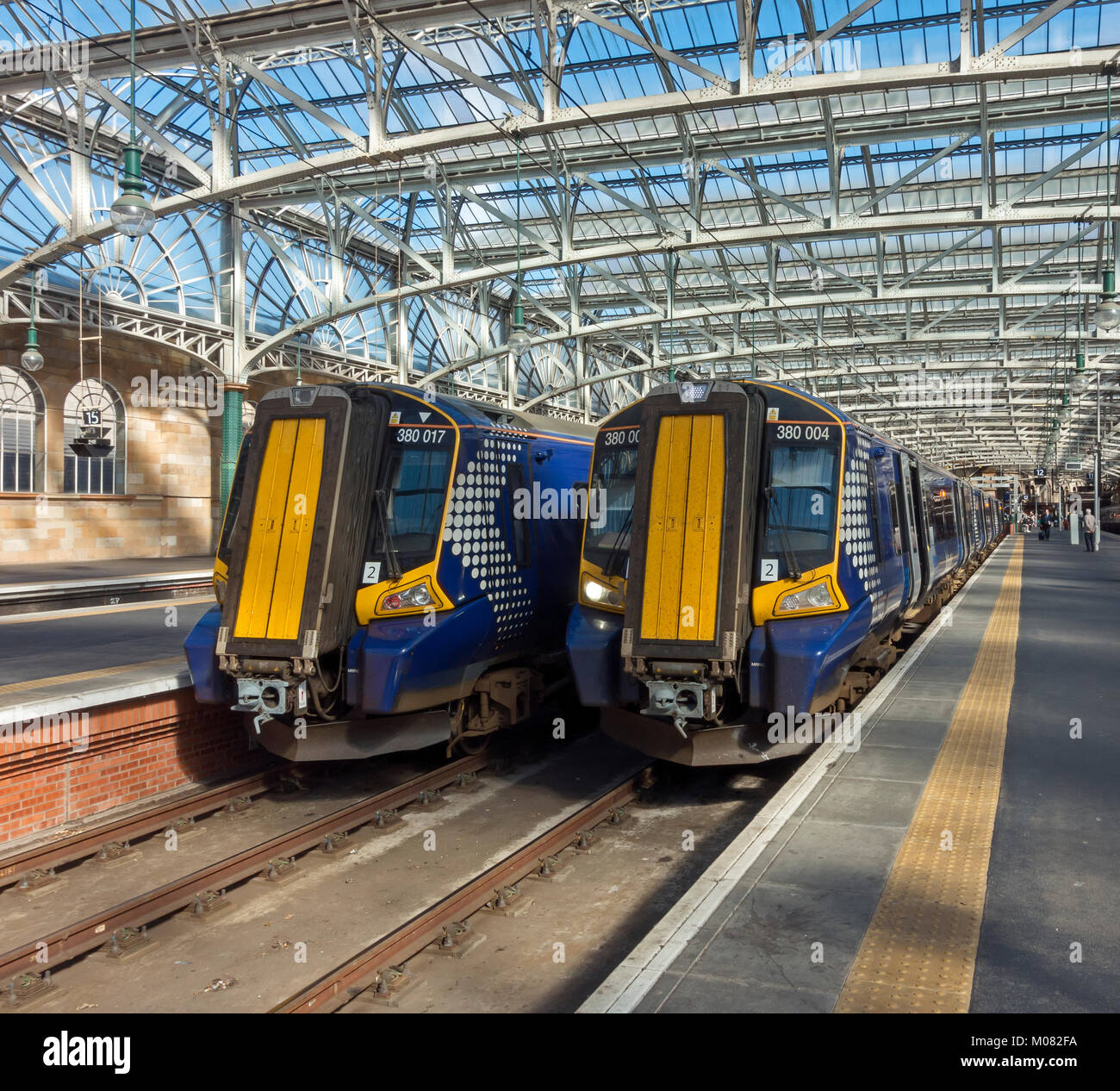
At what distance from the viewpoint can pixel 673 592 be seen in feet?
23.4

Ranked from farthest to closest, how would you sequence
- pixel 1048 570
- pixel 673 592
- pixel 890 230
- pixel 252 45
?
pixel 1048 570
pixel 890 230
pixel 252 45
pixel 673 592

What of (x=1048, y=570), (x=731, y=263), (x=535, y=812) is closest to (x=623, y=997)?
(x=535, y=812)

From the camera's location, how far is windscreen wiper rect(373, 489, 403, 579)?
7695 mm

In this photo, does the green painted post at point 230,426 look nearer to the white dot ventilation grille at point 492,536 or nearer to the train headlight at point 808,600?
the white dot ventilation grille at point 492,536

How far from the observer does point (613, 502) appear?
8070 millimetres

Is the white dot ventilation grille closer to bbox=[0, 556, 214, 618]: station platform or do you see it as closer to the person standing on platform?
bbox=[0, 556, 214, 618]: station platform

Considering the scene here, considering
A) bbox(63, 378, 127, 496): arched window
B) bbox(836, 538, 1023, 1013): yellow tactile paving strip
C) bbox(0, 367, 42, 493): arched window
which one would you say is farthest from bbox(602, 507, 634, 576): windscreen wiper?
bbox(63, 378, 127, 496): arched window

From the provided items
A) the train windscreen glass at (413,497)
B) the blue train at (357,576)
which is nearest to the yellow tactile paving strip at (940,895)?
the blue train at (357,576)

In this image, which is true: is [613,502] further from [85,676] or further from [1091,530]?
[1091,530]

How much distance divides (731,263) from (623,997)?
32.2 meters

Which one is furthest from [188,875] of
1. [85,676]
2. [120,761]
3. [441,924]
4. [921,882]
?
[921,882]

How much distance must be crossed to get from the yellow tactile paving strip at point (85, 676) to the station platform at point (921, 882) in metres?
6.12

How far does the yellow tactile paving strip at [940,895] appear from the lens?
4.00 metres

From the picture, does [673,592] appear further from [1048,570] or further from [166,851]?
[1048,570]
